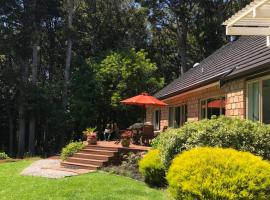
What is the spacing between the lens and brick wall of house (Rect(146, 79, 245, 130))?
1271 cm

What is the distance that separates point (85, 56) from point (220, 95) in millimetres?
25225

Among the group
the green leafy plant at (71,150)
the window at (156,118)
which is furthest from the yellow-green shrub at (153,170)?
the window at (156,118)

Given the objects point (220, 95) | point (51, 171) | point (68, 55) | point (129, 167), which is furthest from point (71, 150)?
point (68, 55)

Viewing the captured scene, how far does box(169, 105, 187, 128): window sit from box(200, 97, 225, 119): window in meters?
3.01

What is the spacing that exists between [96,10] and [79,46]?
11.0ft

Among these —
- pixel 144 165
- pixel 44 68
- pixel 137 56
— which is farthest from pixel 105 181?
pixel 44 68

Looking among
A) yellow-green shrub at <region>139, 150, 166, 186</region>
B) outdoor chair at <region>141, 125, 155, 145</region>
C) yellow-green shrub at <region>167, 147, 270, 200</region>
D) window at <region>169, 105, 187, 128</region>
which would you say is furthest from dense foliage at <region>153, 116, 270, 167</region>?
window at <region>169, 105, 187, 128</region>

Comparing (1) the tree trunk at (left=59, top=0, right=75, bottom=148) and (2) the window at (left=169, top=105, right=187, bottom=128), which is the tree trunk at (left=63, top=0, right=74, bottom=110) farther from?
(2) the window at (left=169, top=105, right=187, bottom=128)

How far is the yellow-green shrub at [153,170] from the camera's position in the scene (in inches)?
454

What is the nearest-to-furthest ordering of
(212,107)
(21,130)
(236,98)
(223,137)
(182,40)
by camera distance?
1. (223,137)
2. (236,98)
3. (212,107)
4. (21,130)
5. (182,40)

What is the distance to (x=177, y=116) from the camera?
21781 mm

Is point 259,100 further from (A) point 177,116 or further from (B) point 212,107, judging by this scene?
(A) point 177,116

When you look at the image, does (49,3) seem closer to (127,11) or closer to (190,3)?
(127,11)

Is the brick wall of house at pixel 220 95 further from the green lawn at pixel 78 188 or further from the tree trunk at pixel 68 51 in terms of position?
the tree trunk at pixel 68 51
